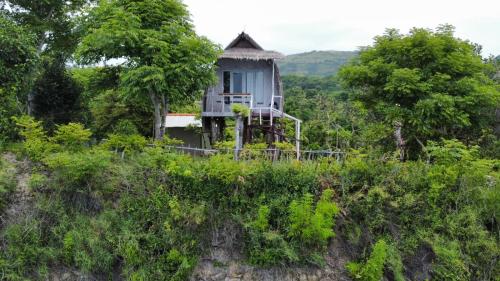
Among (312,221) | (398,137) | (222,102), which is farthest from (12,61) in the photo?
(398,137)

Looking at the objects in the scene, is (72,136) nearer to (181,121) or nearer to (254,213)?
(254,213)

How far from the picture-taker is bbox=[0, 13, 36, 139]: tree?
12.0 meters

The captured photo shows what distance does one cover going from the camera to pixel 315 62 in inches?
5630

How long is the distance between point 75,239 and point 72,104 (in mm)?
6368

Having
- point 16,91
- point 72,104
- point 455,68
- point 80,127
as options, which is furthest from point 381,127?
point 16,91

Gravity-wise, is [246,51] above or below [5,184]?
above

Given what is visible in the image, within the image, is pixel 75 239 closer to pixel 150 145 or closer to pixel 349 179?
pixel 150 145

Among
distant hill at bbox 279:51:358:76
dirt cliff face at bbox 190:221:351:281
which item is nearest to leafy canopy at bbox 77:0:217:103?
dirt cliff face at bbox 190:221:351:281

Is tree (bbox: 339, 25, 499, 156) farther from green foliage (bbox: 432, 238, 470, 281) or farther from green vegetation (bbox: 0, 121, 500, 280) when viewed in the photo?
green foliage (bbox: 432, 238, 470, 281)

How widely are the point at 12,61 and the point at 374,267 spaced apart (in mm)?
12530

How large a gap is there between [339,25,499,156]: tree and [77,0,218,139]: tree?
538cm

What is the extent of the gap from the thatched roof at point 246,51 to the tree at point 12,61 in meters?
6.72

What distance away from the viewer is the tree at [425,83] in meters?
12.4

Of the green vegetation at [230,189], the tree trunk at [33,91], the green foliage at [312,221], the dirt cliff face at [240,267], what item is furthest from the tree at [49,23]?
the green foliage at [312,221]
